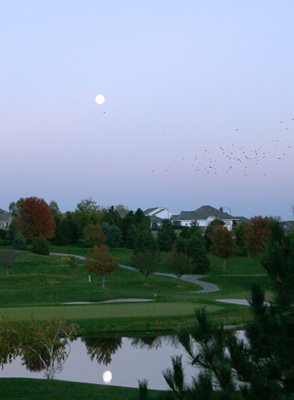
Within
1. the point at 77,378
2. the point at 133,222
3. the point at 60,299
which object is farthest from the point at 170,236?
the point at 77,378

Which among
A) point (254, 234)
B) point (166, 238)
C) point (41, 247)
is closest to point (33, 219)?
point (41, 247)

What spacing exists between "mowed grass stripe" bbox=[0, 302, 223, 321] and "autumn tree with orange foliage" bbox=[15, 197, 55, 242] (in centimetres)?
4045

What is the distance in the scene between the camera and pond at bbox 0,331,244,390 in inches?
543

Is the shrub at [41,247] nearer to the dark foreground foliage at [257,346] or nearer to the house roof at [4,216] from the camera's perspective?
the house roof at [4,216]

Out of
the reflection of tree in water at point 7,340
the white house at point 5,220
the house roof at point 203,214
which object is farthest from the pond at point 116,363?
the white house at point 5,220

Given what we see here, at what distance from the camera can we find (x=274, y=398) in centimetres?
494

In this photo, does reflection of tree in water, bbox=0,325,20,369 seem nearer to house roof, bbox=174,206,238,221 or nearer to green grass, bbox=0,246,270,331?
green grass, bbox=0,246,270,331

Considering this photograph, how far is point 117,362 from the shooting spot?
15773 millimetres

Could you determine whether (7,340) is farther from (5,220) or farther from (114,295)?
(5,220)

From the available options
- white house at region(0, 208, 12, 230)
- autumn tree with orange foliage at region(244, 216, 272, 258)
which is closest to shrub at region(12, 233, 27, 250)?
autumn tree with orange foliage at region(244, 216, 272, 258)

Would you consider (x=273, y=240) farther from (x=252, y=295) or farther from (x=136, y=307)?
(x=136, y=307)

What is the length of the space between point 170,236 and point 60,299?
37.3 m

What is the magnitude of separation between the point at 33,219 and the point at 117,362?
5258 cm

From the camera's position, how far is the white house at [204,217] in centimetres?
10675
